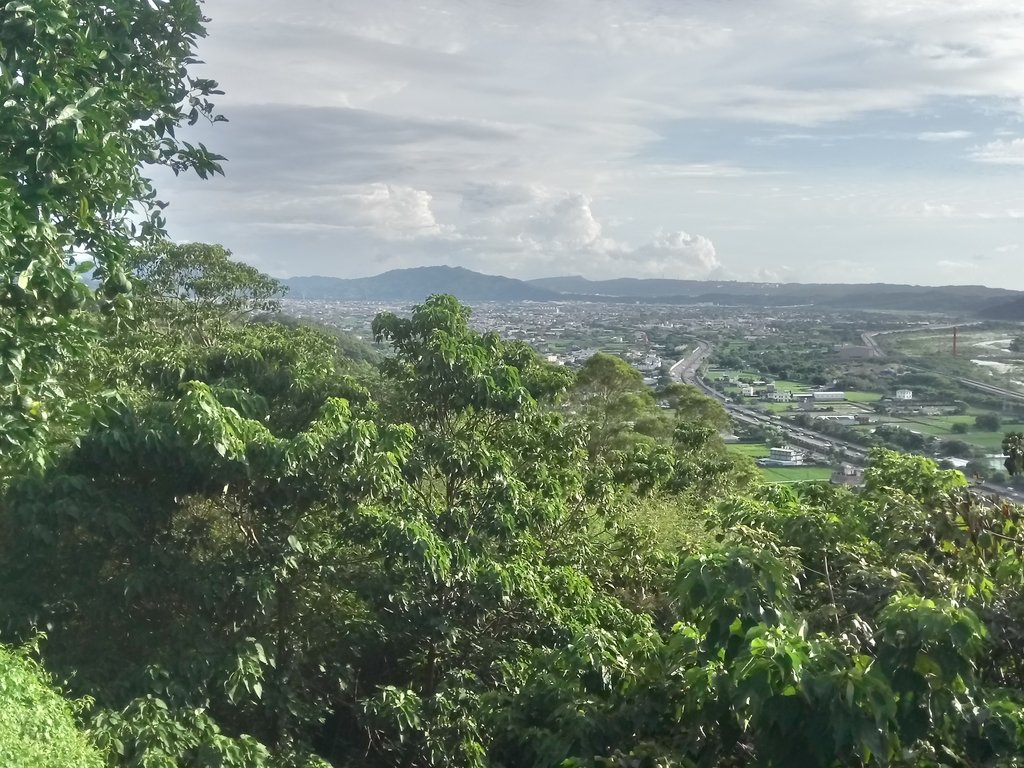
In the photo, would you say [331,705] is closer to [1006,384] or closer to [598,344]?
[1006,384]

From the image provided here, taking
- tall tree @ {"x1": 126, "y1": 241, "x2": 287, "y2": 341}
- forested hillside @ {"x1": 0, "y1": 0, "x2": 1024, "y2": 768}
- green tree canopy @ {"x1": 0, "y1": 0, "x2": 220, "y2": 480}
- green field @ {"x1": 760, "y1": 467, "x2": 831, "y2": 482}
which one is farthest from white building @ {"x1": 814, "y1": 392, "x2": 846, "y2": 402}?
green tree canopy @ {"x1": 0, "y1": 0, "x2": 220, "y2": 480}

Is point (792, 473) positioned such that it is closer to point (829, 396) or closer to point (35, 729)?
point (829, 396)

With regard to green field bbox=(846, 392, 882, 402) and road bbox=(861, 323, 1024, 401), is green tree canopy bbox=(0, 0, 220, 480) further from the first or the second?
green field bbox=(846, 392, 882, 402)

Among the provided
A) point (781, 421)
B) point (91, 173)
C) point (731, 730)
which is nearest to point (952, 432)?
point (781, 421)

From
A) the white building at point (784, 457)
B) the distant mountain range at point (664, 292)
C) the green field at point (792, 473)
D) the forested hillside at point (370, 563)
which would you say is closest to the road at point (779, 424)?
Answer: the white building at point (784, 457)

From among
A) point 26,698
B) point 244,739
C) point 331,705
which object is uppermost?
point 26,698
